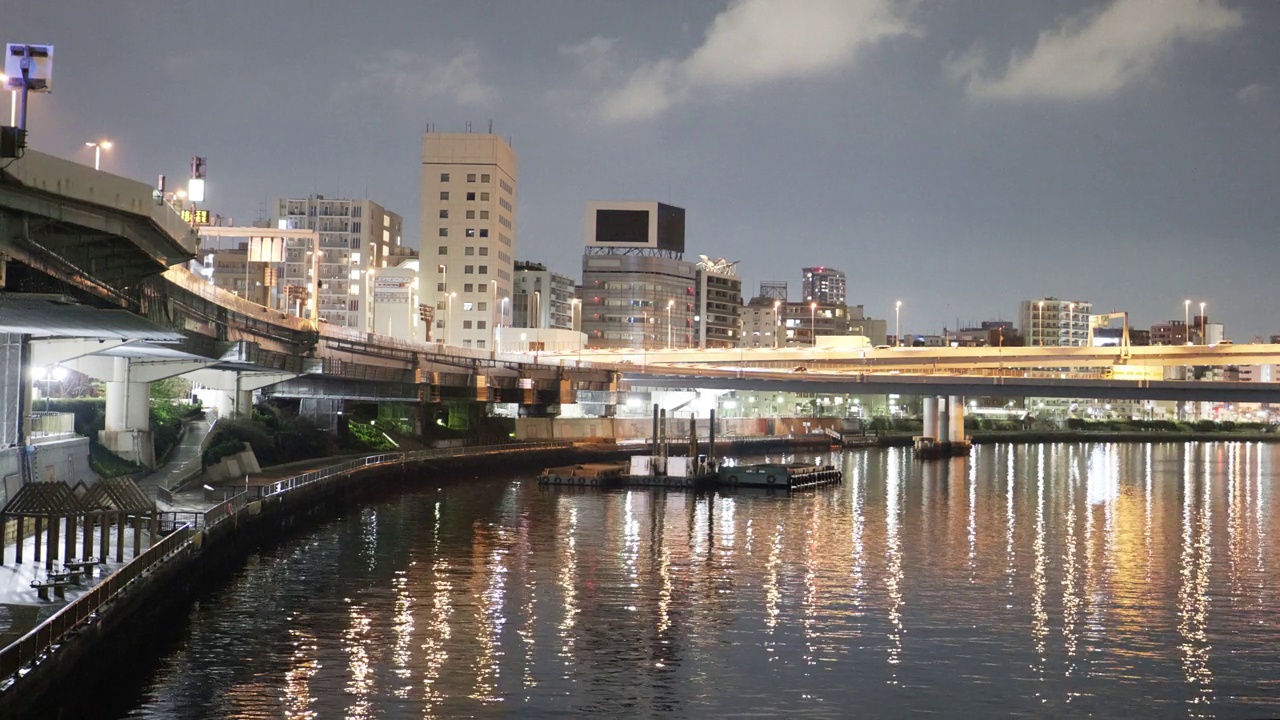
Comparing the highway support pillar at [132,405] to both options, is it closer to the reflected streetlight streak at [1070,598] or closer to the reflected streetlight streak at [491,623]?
the reflected streetlight streak at [491,623]

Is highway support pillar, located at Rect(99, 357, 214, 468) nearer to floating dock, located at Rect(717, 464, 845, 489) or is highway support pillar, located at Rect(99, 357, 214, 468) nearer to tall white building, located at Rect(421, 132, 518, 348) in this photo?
floating dock, located at Rect(717, 464, 845, 489)

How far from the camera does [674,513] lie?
52.7m

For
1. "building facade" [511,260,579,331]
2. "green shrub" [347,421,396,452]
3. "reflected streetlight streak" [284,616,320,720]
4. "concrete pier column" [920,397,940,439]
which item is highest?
"building facade" [511,260,579,331]

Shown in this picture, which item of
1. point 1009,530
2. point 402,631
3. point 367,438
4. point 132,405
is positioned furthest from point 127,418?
point 1009,530

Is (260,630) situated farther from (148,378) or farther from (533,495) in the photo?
(533,495)

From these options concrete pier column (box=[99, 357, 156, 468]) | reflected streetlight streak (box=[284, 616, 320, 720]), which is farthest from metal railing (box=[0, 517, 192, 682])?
concrete pier column (box=[99, 357, 156, 468])

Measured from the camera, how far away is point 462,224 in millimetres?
147500

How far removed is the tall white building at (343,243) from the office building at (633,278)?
29076 mm

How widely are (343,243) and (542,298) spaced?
29728 millimetres

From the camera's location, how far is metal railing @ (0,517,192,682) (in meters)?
17.3

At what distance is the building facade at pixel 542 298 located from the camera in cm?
17400

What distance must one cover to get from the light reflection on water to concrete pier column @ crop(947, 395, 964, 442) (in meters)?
58.0

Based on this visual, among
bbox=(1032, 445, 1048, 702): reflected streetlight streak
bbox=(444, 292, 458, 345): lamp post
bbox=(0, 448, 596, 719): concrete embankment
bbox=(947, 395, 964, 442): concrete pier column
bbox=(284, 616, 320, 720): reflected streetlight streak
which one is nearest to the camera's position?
bbox=(0, 448, 596, 719): concrete embankment

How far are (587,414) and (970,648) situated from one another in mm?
86357
